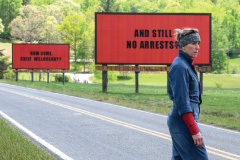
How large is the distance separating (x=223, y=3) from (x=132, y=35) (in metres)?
121

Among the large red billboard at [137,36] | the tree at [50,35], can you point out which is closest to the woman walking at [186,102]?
the large red billboard at [137,36]

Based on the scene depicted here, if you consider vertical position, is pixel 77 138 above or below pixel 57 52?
below

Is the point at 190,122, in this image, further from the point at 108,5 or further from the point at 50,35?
the point at 50,35

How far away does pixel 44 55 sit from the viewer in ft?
162

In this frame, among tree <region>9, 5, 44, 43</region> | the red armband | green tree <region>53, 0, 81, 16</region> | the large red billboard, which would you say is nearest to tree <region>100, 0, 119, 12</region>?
tree <region>9, 5, 44, 43</region>

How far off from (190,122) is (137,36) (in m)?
27.3

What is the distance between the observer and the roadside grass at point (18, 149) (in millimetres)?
8086

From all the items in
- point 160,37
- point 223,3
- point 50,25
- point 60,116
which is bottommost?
point 60,116

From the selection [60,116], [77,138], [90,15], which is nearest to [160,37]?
[60,116]

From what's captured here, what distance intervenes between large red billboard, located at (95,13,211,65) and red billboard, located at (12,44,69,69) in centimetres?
1904

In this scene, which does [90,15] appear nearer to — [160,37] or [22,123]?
[160,37]

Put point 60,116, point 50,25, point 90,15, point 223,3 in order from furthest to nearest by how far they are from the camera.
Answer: point 223,3, point 90,15, point 50,25, point 60,116

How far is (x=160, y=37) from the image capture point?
31172mm

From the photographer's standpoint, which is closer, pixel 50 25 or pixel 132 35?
pixel 132 35
